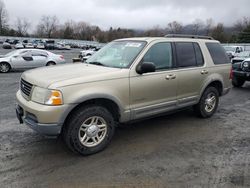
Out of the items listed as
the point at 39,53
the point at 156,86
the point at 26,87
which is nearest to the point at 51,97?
the point at 26,87

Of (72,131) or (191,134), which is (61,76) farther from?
(191,134)

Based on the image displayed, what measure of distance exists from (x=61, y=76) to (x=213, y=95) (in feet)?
12.4

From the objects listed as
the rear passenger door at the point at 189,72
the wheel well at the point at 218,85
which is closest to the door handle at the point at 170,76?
the rear passenger door at the point at 189,72

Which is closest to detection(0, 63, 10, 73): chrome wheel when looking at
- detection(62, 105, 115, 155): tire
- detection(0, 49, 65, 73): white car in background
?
detection(0, 49, 65, 73): white car in background

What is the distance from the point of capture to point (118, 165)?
148 inches

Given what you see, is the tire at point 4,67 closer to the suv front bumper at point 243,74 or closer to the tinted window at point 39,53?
the tinted window at point 39,53

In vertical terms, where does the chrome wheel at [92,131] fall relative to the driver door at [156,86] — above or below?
below

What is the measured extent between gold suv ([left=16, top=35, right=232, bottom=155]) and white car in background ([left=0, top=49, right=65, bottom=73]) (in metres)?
10.3

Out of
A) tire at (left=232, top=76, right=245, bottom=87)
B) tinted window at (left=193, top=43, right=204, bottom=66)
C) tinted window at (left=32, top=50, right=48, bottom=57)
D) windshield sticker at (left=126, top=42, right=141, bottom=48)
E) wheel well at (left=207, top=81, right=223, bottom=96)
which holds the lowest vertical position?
tire at (left=232, top=76, right=245, bottom=87)

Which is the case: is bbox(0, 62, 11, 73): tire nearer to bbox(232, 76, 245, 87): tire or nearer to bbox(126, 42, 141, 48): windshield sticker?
bbox(126, 42, 141, 48): windshield sticker

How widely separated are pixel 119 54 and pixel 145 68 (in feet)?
2.54

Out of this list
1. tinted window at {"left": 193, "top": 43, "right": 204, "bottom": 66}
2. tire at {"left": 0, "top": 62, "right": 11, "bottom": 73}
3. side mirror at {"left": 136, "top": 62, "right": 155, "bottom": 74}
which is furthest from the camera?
tire at {"left": 0, "top": 62, "right": 11, "bottom": 73}

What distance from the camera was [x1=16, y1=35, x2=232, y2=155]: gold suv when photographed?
3.63m

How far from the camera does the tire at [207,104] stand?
19.2 ft
